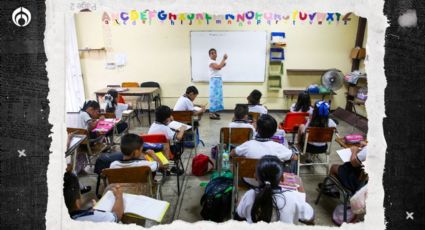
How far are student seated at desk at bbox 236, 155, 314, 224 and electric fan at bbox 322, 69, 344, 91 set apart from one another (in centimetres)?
486

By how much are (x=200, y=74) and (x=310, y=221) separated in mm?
5055

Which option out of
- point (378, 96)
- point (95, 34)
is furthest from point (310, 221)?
point (95, 34)

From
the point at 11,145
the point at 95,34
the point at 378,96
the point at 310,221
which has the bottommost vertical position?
the point at 310,221

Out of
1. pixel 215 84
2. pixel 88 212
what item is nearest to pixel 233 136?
pixel 88 212

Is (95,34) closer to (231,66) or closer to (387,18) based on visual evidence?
(231,66)

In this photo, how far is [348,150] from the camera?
88.8 inches

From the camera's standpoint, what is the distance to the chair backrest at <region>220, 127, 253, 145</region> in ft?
9.29

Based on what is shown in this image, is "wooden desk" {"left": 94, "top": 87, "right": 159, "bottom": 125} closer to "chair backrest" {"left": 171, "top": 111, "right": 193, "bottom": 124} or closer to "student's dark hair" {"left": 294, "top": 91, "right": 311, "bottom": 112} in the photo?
"chair backrest" {"left": 171, "top": 111, "right": 193, "bottom": 124}

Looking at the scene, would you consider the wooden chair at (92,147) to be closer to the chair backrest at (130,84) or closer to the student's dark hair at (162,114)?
the student's dark hair at (162,114)

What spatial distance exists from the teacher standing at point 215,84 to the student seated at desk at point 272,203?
169 inches

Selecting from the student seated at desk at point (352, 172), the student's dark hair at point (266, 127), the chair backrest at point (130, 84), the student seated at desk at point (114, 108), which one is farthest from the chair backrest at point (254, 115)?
the chair backrest at point (130, 84)

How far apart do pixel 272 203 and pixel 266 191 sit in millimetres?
61

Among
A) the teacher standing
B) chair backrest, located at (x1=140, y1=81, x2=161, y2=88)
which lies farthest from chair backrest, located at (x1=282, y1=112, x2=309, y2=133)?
chair backrest, located at (x1=140, y1=81, x2=161, y2=88)

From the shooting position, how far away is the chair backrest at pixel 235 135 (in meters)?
2.83
